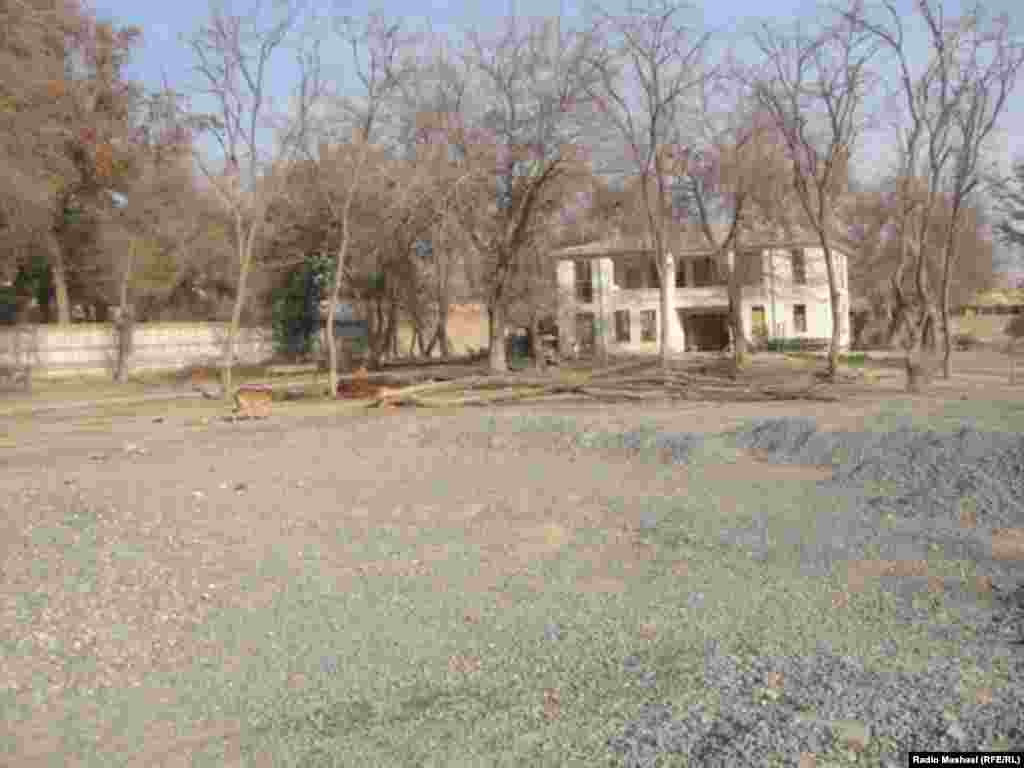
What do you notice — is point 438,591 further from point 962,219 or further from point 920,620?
point 962,219

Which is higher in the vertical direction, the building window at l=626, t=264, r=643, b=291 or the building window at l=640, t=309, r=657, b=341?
the building window at l=626, t=264, r=643, b=291

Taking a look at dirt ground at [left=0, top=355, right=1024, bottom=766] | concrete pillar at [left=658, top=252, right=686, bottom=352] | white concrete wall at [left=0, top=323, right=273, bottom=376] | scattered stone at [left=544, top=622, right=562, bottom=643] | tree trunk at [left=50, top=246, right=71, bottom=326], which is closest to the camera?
dirt ground at [left=0, top=355, right=1024, bottom=766]

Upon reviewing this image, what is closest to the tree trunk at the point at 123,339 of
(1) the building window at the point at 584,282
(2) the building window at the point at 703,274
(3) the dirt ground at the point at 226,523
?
(1) the building window at the point at 584,282

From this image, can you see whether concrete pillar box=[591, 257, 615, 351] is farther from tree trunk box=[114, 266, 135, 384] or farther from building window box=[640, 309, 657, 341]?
tree trunk box=[114, 266, 135, 384]

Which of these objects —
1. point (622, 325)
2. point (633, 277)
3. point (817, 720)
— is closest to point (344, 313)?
point (622, 325)

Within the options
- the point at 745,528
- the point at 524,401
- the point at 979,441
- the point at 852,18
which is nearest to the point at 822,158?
the point at 852,18

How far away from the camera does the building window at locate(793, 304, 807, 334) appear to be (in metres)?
53.0

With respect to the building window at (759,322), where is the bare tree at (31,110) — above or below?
above

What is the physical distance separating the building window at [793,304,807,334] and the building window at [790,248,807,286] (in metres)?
1.20

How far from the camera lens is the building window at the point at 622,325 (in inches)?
2151

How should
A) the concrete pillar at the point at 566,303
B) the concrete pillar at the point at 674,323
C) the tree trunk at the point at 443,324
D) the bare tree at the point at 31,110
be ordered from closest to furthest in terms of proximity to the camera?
the bare tree at the point at 31,110 < the tree trunk at the point at 443,324 < the concrete pillar at the point at 566,303 < the concrete pillar at the point at 674,323

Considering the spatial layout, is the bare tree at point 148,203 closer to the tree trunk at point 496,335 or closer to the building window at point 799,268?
the tree trunk at point 496,335

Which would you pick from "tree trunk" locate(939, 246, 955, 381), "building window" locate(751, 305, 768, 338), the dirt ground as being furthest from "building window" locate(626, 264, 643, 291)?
the dirt ground

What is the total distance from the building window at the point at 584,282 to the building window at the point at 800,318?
1059 centimetres
